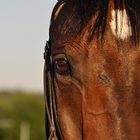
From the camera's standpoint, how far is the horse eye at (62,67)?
266 cm

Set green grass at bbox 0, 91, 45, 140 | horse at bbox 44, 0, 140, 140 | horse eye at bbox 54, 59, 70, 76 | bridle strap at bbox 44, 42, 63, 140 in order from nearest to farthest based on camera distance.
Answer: horse at bbox 44, 0, 140, 140 → horse eye at bbox 54, 59, 70, 76 → bridle strap at bbox 44, 42, 63, 140 → green grass at bbox 0, 91, 45, 140

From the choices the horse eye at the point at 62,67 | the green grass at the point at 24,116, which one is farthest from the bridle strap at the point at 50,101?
the green grass at the point at 24,116

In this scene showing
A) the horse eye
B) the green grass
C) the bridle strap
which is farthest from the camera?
the green grass

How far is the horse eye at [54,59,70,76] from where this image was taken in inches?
105

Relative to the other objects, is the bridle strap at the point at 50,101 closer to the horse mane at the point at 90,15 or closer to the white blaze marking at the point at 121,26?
the horse mane at the point at 90,15

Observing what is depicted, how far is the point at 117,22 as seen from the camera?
257 cm

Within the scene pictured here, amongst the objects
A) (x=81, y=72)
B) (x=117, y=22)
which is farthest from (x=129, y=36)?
(x=81, y=72)

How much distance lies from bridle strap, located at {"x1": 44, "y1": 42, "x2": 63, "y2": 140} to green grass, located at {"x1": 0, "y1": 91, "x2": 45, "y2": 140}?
98.3 ft

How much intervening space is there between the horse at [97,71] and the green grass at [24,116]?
30227mm

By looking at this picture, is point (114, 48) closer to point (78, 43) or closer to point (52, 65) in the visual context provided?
point (78, 43)

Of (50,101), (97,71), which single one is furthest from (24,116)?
(97,71)

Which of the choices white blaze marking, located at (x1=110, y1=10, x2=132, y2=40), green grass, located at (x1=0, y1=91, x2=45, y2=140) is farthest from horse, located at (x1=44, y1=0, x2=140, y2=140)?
green grass, located at (x1=0, y1=91, x2=45, y2=140)

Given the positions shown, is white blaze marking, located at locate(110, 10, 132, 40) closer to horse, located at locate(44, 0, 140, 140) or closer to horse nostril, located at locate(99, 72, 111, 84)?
horse, located at locate(44, 0, 140, 140)

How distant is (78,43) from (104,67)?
0.58 feet
